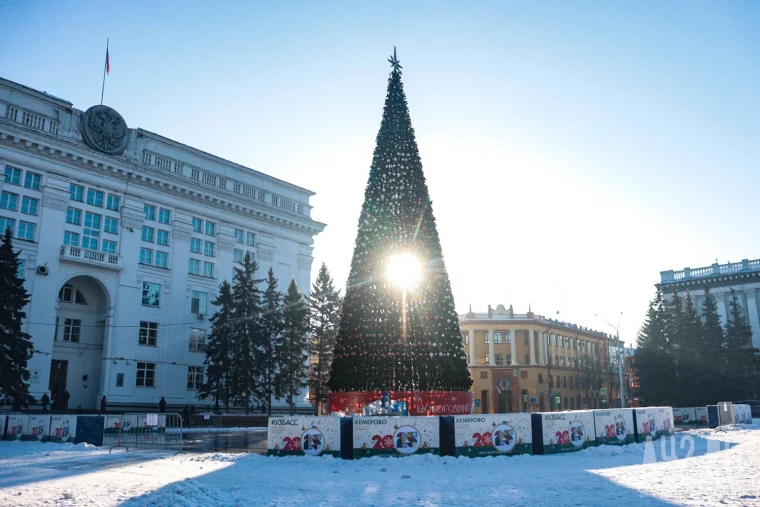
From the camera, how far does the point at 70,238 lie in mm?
44594

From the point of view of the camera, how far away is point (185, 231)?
52031 millimetres

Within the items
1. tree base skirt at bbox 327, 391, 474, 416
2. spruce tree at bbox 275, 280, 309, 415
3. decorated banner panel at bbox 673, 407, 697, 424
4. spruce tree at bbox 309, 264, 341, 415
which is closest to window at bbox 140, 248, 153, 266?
spruce tree at bbox 275, 280, 309, 415

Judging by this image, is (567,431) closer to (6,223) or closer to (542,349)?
(6,223)

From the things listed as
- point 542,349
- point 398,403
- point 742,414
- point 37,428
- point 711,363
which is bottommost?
point 37,428

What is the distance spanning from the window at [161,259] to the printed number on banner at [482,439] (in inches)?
1487

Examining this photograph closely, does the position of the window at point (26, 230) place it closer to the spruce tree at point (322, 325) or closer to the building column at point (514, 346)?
the spruce tree at point (322, 325)

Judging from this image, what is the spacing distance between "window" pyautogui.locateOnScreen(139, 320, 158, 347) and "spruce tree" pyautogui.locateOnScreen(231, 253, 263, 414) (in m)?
7.13

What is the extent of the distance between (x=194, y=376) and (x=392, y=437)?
3654 centimetres

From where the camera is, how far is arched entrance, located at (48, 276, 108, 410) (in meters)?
44.5

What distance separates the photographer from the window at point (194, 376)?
5075 centimetres

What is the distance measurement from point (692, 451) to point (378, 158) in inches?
636

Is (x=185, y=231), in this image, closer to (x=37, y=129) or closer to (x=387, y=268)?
(x=37, y=129)

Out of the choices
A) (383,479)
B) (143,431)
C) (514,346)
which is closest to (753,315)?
(514,346)

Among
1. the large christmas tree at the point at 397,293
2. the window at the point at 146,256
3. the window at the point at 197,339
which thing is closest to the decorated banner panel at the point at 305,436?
the large christmas tree at the point at 397,293
